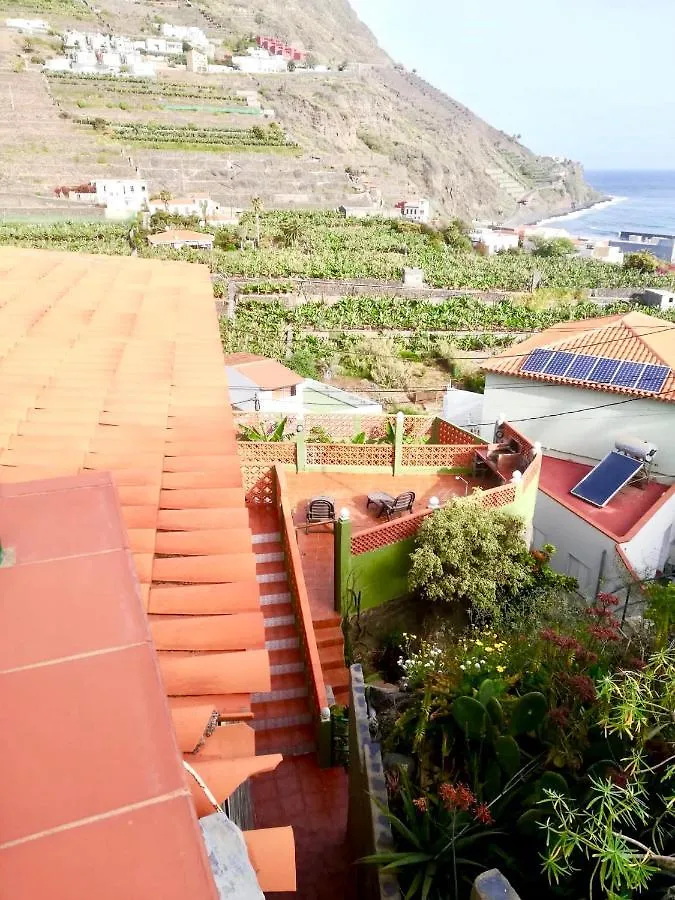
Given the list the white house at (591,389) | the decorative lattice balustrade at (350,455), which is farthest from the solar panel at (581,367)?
the decorative lattice balustrade at (350,455)

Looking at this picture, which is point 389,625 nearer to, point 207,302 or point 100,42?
point 207,302

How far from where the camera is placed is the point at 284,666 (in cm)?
698

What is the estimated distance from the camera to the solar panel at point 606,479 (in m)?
11.2

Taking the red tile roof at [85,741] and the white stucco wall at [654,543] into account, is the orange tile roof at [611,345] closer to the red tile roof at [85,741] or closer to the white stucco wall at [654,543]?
the white stucco wall at [654,543]

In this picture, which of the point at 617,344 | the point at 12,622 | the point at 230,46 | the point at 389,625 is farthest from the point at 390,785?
the point at 230,46

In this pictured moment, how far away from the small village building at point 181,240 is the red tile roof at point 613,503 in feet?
118

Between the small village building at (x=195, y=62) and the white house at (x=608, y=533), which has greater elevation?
the small village building at (x=195, y=62)

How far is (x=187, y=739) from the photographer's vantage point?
6.40 ft

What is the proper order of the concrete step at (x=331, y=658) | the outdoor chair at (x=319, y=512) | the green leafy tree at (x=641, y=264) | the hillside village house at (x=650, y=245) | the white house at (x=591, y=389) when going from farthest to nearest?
the hillside village house at (x=650, y=245) < the green leafy tree at (x=641, y=264) < the white house at (x=591, y=389) < the outdoor chair at (x=319, y=512) < the concrete step at (x=331, y=658)

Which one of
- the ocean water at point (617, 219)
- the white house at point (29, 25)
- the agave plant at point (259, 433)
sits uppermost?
the white house at point (29, 25)

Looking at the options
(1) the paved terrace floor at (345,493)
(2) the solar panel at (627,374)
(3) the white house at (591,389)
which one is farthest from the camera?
(2) the solar panel at (627,374)

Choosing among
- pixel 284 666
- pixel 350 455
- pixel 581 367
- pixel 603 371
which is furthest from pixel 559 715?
pixel 581 367

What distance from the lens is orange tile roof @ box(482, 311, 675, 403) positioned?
1284 cm

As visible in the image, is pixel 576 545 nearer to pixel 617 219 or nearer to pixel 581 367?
pixel 581 367
